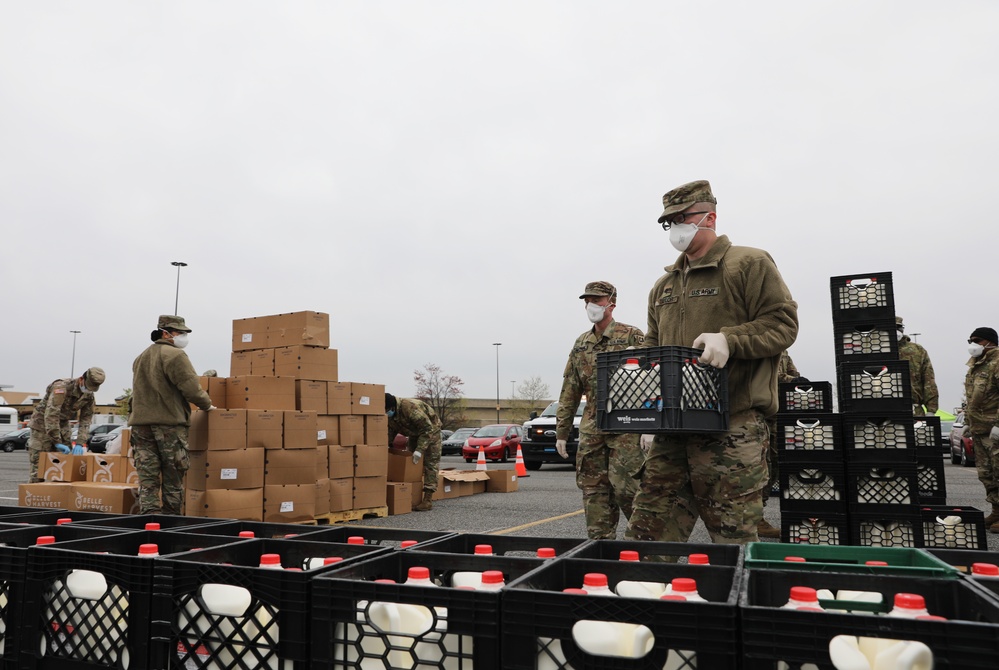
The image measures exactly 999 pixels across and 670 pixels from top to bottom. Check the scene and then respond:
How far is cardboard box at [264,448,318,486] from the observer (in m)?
7.89

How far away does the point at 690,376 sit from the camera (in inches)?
119

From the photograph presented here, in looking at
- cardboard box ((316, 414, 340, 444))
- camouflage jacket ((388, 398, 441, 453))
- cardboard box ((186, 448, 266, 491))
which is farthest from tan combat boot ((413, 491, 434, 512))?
cardboard box ((186, 448, 266, 491))

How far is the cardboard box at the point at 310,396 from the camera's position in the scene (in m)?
8.44

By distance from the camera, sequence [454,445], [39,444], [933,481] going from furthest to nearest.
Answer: [454,445] → [39,444] → [933,481]

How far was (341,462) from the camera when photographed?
345 inches

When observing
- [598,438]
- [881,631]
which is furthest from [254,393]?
[881,631]

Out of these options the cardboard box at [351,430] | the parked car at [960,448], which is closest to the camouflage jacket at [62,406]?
the cardboard box at [351,430]

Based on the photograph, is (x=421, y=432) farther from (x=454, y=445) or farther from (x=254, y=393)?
(x=454, y=445)

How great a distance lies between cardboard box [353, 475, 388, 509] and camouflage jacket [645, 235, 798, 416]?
20.5 ft

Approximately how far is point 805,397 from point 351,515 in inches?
217

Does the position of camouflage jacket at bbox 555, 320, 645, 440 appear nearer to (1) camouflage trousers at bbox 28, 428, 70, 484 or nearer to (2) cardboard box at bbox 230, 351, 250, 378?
(2) cardboard box at bbox 230, 351, 250, 378

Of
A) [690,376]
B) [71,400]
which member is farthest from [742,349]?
[71,400]

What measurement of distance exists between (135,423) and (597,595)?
673 cm

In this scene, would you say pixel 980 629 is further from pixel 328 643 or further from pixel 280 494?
pixel 280 494
